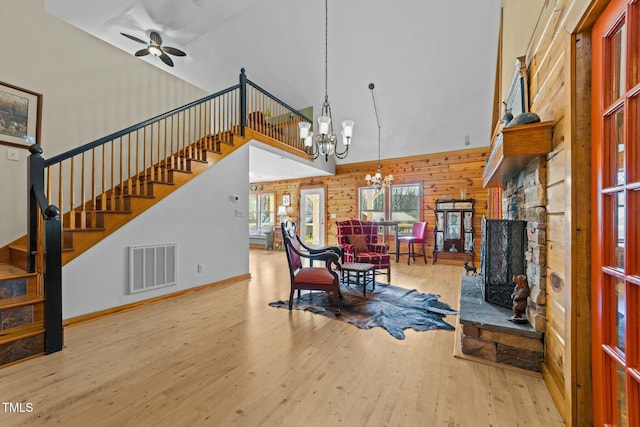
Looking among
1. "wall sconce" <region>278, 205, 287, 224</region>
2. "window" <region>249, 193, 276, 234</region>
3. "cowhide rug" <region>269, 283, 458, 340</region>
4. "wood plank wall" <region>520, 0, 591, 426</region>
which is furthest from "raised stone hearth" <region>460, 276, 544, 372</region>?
"window" <region>249, 193, 276, 234</region>

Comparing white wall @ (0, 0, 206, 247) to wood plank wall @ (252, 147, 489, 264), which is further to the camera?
wood plank wall @ (252, 147, 489, 264)

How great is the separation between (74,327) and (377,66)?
5836mm

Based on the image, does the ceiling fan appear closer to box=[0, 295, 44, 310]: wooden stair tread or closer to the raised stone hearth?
box=[0, 295, 44, 310]: wooden stair tread

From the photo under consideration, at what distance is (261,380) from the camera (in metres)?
1.74

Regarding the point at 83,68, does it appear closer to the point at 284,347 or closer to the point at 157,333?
the point at 157,333

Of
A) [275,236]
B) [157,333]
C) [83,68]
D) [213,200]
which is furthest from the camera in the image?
[275,236]

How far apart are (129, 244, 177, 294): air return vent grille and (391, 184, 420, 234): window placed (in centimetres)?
525

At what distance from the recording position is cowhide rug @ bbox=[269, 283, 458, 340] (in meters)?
2.66

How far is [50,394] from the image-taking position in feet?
5.25

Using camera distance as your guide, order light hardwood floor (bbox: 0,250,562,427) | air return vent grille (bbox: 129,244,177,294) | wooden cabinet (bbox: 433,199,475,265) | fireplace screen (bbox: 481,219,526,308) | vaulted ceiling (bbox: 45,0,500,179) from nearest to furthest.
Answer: light hardwood floor (bbox: 0,250,562,427) < fireplace screen (bbox: 481,219,526,308) < air return vent grille (bbox: 129,244,177,294) < vaulted ceiling (bbox: 45,0,500,179) < wooden cabinet (bbox: 433,199,475,265)

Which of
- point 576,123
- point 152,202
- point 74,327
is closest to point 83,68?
point 152,202

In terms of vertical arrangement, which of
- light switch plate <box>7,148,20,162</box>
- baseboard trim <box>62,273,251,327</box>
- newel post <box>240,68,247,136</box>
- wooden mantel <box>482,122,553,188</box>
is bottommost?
baseboard trim <box>62,273,251,327</box>

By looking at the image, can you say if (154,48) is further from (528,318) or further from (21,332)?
→ (528,318)

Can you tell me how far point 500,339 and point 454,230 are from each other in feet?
15.0
